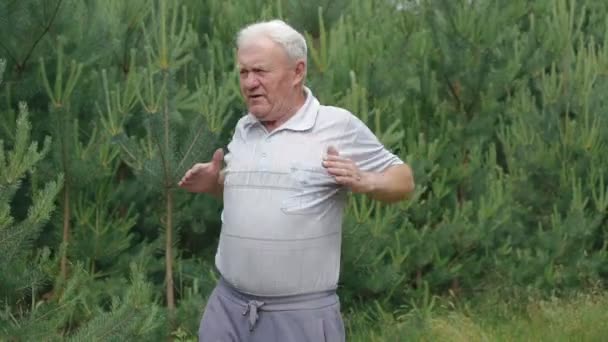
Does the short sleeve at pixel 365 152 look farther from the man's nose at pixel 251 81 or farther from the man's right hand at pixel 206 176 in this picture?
the man's right hand at pixel 206 176

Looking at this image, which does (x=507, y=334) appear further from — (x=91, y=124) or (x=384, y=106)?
(x=91, y=124)

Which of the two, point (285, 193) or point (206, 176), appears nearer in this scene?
point (285, 193)

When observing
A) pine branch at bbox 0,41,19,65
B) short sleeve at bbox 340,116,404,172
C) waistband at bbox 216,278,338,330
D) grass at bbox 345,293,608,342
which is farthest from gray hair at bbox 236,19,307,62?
grass at bbox 345,293,608,342

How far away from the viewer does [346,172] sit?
335cm

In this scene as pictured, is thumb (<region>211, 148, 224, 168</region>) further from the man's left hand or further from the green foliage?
the green foliage

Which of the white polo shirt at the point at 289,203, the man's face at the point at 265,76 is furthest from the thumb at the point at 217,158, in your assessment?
the man's face at the point at 265,76

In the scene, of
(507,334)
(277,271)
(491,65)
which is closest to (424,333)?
(507,334)

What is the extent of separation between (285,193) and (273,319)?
1.27 ft

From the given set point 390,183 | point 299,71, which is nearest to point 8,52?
point 299,71

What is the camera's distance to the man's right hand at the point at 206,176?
3707 millimetres

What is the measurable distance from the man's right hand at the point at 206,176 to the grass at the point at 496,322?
247cm

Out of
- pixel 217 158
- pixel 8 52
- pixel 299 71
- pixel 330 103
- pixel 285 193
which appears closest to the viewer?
pixel 285 193

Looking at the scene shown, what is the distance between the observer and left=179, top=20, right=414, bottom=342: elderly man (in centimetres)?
346

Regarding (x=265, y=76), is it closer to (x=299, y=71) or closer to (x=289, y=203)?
(x=299, y=71)
